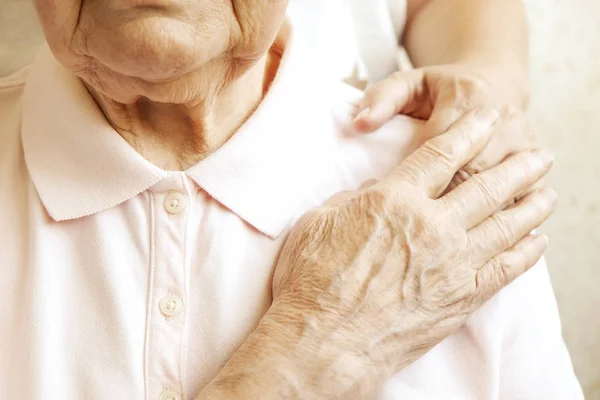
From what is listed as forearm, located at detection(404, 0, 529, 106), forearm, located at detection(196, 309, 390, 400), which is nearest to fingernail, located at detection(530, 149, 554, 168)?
forearm, located at detection(404, 0, 529, 106)

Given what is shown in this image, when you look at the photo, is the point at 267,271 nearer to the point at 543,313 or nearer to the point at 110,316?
the point at 110,316

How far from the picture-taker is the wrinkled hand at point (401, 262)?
0.73 metres

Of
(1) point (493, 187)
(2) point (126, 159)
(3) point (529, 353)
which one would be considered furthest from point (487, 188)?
(2) point (126, 159)

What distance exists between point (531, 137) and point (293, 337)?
0.47 m

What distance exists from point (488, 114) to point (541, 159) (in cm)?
10

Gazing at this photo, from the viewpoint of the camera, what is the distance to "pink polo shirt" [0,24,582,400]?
0.72m

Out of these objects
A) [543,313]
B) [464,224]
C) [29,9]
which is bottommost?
[543,313]

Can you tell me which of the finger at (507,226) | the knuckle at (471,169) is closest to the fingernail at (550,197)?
the finger at (507,226)

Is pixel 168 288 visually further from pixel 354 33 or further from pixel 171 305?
pixel 354 33

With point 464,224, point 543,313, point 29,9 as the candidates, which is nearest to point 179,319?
point 464,224

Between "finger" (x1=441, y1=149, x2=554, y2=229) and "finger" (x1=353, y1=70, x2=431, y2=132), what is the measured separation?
151mm

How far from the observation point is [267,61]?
35.6 inches

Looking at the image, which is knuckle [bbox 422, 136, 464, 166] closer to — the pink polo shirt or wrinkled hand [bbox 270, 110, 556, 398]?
wrinkled hand [bbox 270, 110, 556, 398]

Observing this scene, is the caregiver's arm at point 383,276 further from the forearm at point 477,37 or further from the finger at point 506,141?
the forearm at point 477,37
